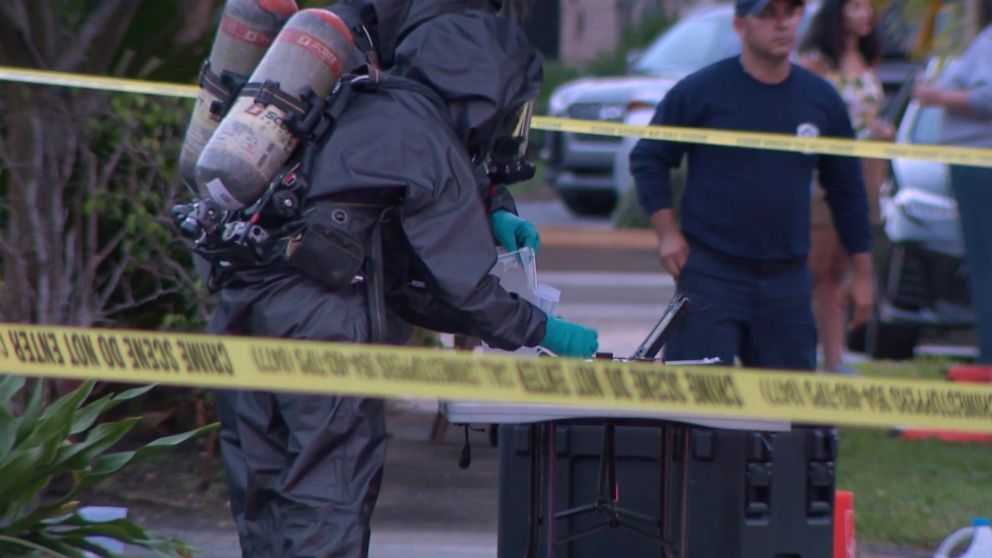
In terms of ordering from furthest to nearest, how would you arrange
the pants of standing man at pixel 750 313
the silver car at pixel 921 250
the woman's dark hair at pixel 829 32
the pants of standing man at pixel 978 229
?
the silver car at pixel 921 250
the woman's dark hair at pixel 829 32
the pants of standing man at pixel 978 229
the pants of standing man at pixel 750 313

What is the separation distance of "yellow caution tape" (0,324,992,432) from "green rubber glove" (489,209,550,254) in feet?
3.15

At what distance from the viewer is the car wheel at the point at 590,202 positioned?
1591 cm

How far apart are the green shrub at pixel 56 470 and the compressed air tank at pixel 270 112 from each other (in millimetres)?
910

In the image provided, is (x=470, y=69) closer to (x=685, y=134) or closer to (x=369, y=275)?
(x=369, y=275)

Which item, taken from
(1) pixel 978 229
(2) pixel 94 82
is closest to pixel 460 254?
(2) pixel 94 82

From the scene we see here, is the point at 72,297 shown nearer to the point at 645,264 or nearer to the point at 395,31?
the point at 395,31

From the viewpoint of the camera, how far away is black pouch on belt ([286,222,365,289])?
3.57 metres

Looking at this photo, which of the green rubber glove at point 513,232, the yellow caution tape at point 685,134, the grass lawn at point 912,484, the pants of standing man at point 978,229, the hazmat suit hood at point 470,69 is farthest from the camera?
the pants of standing man at point 978,229

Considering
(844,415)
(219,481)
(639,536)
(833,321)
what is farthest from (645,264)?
(844,415)

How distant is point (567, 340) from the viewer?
385 centimetres

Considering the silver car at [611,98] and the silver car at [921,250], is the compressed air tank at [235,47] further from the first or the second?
the silver car at [611,98]

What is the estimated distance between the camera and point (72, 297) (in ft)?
18.4

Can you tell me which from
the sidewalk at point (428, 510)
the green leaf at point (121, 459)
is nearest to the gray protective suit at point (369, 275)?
the green leaf at point (121, 459)

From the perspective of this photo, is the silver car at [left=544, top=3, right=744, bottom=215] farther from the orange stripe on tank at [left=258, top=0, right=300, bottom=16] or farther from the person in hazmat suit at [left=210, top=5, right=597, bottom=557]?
the person in hazmat suit at [left=210, top=5, right=597, bottom=557]
